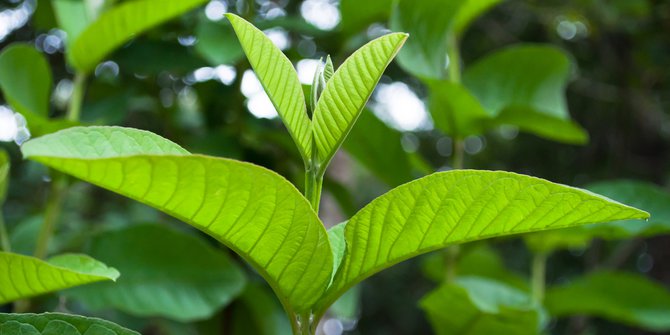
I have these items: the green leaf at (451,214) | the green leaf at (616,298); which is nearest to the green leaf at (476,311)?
the green leaf at (616,298)

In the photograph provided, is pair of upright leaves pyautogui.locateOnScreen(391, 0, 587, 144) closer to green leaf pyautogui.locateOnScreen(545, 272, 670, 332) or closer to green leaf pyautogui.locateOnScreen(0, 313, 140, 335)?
green leaf pyautogui.locateOnScreen(545, 272, 670, 332)

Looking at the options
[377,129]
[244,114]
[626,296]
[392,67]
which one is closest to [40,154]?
[377,129]

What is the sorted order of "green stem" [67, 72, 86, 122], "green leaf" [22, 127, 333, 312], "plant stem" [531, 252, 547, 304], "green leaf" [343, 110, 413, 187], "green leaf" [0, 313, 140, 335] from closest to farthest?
1. "green leaf" [22, 127, 333, 312]
2. "green leaf" [0, 313, 140, 335]
3. "green stem" [67, 72, 86, 122]
4. "green leaf" [343, 110, 413, 187]
5. "plant stem" [531, 252, 547, 304]

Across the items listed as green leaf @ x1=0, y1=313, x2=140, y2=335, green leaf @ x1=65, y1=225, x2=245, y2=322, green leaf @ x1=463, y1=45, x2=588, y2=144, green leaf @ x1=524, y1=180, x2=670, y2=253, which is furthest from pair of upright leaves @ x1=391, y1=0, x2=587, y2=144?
green leaf @ x1=0, y1=313, x2=140, y2=335

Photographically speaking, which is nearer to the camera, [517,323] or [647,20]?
[517,323]

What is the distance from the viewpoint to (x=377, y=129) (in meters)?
1.22

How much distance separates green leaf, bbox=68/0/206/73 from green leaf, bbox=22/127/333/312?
0.52 m

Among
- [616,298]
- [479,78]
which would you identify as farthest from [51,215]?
[616,298]

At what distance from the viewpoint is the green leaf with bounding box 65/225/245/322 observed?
105 centimetres

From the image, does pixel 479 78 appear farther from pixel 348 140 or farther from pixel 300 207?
pixel 300 207

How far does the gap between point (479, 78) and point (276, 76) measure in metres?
0.85

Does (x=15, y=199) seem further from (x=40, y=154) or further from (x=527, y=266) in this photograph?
(x=40, y=154)

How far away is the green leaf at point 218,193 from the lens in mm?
468

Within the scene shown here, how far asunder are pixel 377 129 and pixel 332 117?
65 cm
